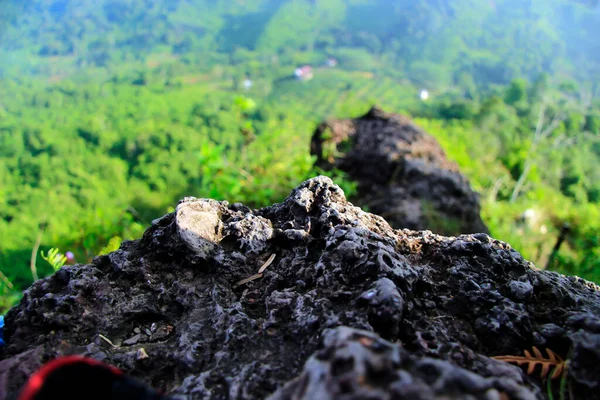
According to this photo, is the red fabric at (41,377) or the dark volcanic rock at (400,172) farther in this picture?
the dark volcanic rock at (400,172)

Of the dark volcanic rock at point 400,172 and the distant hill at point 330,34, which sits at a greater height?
the distant hill at point 330,34

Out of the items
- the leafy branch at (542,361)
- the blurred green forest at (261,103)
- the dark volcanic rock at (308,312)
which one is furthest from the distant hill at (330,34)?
the leafy branch at (542,361)

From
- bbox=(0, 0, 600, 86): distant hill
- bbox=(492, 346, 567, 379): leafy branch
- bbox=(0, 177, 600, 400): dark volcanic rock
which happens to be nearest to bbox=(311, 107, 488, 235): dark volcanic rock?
bbox=(0, 177, 600, 400): dark volcanic rock

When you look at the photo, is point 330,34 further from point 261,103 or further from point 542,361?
point 542,361

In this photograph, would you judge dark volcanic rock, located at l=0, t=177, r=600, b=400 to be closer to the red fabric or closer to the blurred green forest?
the red fabric

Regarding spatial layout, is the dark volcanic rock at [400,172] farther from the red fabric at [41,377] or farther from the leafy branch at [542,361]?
the red fabric at [41,377]

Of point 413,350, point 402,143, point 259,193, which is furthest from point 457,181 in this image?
point 413,350

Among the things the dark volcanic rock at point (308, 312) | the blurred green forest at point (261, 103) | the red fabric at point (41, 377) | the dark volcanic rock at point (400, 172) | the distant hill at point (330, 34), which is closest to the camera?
the red fabric at point (41, 377)
